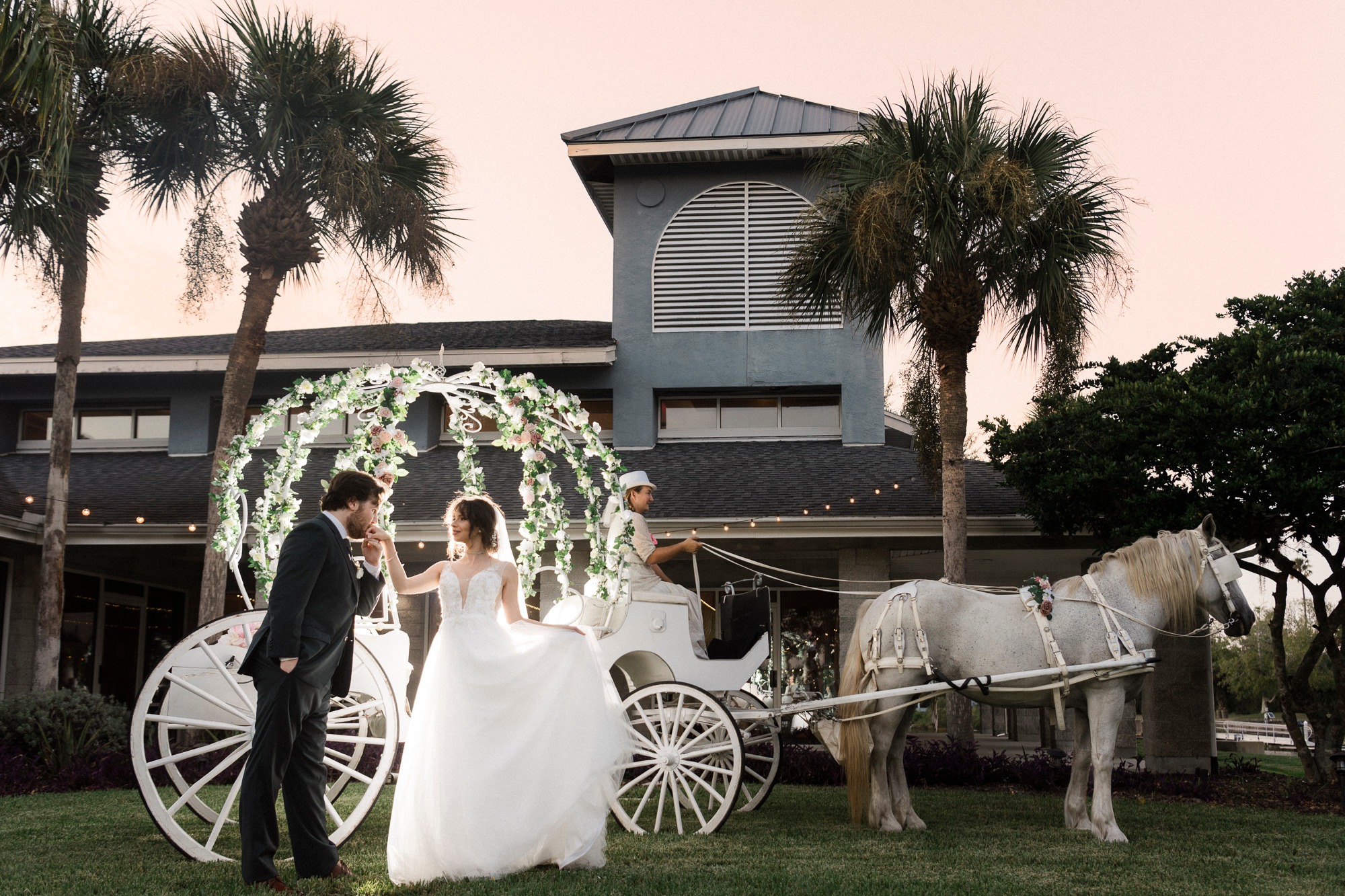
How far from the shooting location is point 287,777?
5547 millimetres

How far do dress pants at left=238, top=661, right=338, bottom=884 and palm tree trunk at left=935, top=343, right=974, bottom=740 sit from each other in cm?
717

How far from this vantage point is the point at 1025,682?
24.7 feet

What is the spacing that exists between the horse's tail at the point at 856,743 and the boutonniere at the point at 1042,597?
120cm

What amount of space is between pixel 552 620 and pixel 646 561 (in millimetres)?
831

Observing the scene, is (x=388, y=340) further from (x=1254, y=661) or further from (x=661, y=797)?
(x=1254, y=661)

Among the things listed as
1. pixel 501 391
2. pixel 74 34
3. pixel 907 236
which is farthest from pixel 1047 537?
pixel 74 34

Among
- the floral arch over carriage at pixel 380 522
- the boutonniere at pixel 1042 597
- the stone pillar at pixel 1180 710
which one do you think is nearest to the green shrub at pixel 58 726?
the floral arch over carriage at pixel 380 522

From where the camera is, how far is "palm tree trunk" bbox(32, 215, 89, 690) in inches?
466

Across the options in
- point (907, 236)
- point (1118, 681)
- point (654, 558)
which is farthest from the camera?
point (907, 236)

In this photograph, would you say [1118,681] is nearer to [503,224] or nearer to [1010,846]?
[1010,846]

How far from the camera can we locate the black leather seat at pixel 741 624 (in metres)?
8.10

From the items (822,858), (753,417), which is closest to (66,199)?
(753,417)

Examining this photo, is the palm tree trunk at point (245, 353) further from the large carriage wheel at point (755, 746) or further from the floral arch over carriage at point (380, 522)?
the large carriage wheel at point (755, 746)

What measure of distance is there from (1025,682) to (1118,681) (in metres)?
0.63
